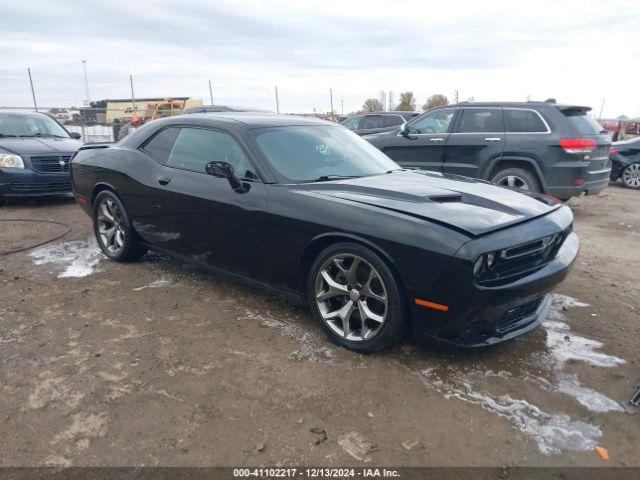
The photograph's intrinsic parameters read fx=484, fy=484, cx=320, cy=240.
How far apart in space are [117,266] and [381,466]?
363 cm

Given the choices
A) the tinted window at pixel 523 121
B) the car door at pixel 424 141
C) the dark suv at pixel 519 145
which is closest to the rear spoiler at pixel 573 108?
the dark suv at pixel 519 145

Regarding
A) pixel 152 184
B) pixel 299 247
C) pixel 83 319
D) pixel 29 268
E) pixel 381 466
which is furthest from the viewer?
pixel 29 268

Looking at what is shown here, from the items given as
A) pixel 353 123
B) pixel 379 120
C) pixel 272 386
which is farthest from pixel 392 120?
pixel 272 386

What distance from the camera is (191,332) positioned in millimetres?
3453

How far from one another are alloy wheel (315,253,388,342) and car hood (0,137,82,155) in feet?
21.3

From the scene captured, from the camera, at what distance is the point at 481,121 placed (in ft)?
24.5

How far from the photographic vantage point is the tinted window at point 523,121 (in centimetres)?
695

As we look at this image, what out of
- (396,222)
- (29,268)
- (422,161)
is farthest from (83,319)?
(422,161)

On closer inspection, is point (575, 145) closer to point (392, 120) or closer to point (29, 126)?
point (392, 120)

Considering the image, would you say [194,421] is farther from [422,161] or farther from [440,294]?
[422,161]

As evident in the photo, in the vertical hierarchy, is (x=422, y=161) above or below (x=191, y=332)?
above

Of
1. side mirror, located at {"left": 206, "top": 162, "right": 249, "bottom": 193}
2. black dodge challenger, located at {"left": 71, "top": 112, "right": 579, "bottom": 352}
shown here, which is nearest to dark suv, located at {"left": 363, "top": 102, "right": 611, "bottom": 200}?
black dodge challenger, located at {"left": 71, "top": 112, "right": 579, "bottom": 352}

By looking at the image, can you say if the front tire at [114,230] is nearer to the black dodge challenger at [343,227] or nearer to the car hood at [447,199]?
the black dodge challenger at [343,227]

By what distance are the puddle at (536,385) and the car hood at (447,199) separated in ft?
2.86
